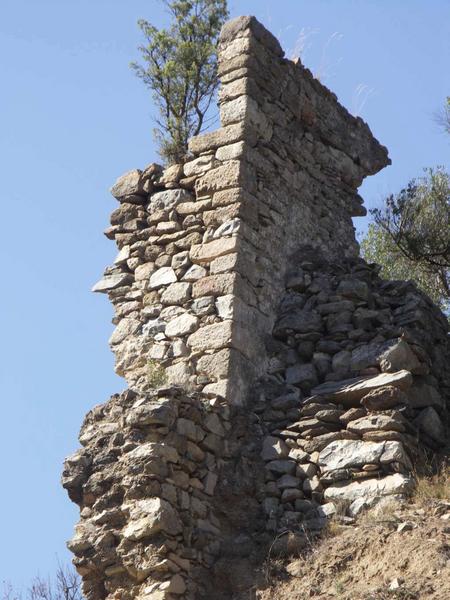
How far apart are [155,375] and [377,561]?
8.75 ft

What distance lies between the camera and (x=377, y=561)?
305 inches

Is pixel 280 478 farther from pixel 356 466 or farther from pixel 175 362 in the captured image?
pixel 175 362

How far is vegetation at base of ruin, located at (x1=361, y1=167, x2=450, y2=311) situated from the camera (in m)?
Result: 13.7

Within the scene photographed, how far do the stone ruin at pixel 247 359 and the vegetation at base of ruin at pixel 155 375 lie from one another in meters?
0.02

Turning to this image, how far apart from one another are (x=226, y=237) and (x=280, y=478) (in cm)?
203

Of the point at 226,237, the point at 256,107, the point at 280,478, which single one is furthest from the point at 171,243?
the point at 280,478

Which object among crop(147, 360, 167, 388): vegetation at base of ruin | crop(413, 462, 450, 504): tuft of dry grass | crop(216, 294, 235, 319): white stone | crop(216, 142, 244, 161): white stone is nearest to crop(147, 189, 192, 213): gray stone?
crop(216, 142, 244, 161): white stone

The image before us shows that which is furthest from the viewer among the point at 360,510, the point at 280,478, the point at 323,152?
the point at 323,152

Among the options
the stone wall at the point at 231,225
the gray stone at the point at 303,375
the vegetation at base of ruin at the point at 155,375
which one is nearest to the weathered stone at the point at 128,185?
the stone wall at the point at 231,225

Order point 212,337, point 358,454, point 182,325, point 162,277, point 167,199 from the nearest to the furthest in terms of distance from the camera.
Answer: point 358,454 → point 212,337 → point 182,325 → point 162,277 → point 167,199

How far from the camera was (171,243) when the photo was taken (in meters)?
10.3

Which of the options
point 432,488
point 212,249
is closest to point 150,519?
point 432,488

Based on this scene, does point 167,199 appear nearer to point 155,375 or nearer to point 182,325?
point 182,325

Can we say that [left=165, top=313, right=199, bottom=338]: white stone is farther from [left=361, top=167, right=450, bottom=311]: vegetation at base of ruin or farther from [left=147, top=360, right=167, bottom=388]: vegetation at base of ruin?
[left=361, top=167, right=450, bottom=311]: vegetation at base of ruin
